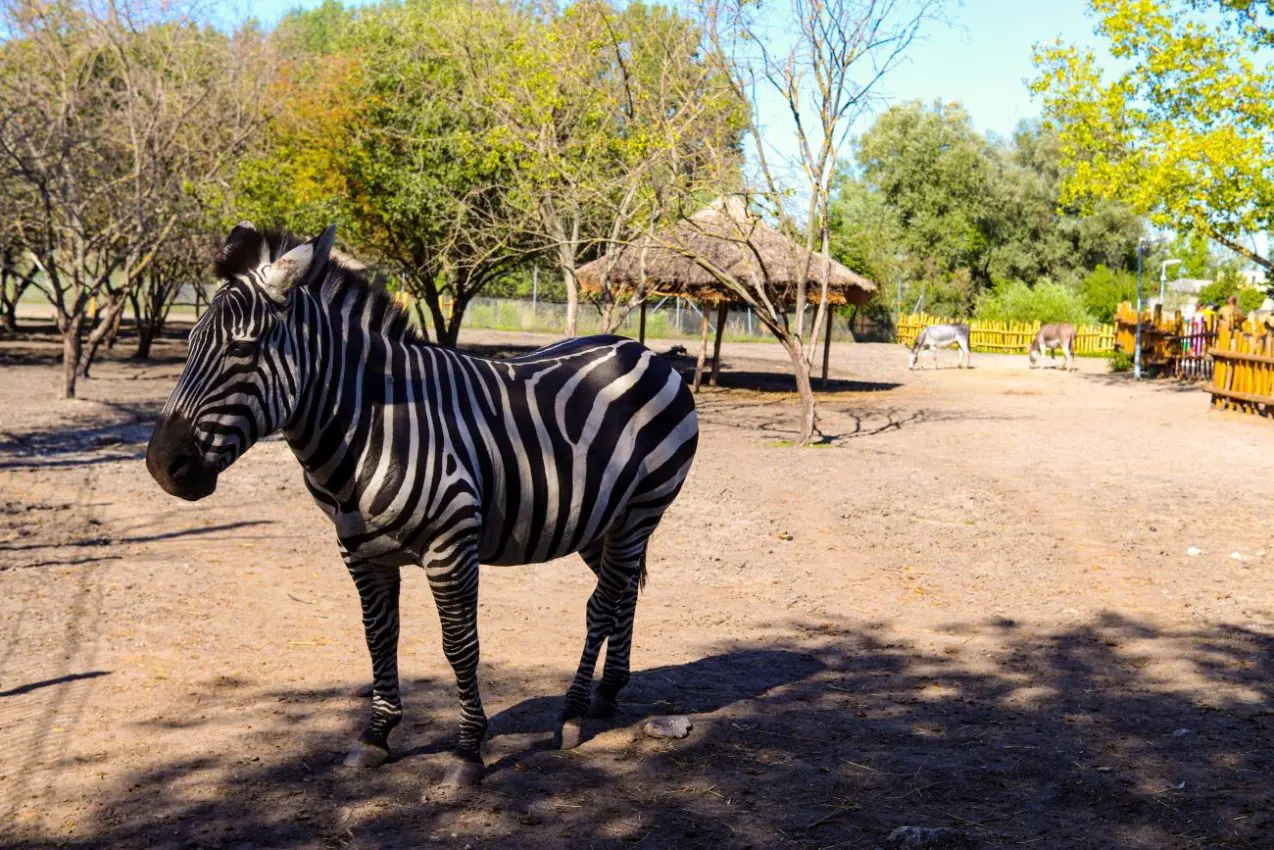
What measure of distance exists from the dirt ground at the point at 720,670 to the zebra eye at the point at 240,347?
1.65 meters

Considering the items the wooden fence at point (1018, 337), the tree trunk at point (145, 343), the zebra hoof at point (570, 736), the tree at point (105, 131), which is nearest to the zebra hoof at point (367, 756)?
the zebra hoof at point (570, 736)

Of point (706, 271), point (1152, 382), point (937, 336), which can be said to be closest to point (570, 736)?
point (706, 271)

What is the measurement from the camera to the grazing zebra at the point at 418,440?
162 inches

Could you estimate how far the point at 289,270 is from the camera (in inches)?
165

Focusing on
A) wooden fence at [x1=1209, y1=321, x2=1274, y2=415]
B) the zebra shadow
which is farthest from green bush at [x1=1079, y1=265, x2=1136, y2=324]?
the zebra shadow

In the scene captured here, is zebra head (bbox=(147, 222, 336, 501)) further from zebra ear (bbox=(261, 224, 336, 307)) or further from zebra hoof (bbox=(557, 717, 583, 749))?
zebra hoof (bbox=(557, 717, 583, 749))

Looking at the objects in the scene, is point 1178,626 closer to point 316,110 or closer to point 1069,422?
point 1069,422

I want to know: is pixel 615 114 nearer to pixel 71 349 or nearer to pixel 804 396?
pixel 804 396

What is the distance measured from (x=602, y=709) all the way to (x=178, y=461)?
2.35 metres

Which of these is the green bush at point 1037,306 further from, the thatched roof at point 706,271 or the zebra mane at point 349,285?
the zebra mane at point 349,285

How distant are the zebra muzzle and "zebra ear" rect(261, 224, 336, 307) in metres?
0.55

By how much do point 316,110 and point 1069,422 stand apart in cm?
1701

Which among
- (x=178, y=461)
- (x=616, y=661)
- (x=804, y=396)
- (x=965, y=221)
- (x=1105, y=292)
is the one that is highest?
(x=965, y=221)

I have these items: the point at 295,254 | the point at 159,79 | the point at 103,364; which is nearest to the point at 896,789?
the point at 295,254
